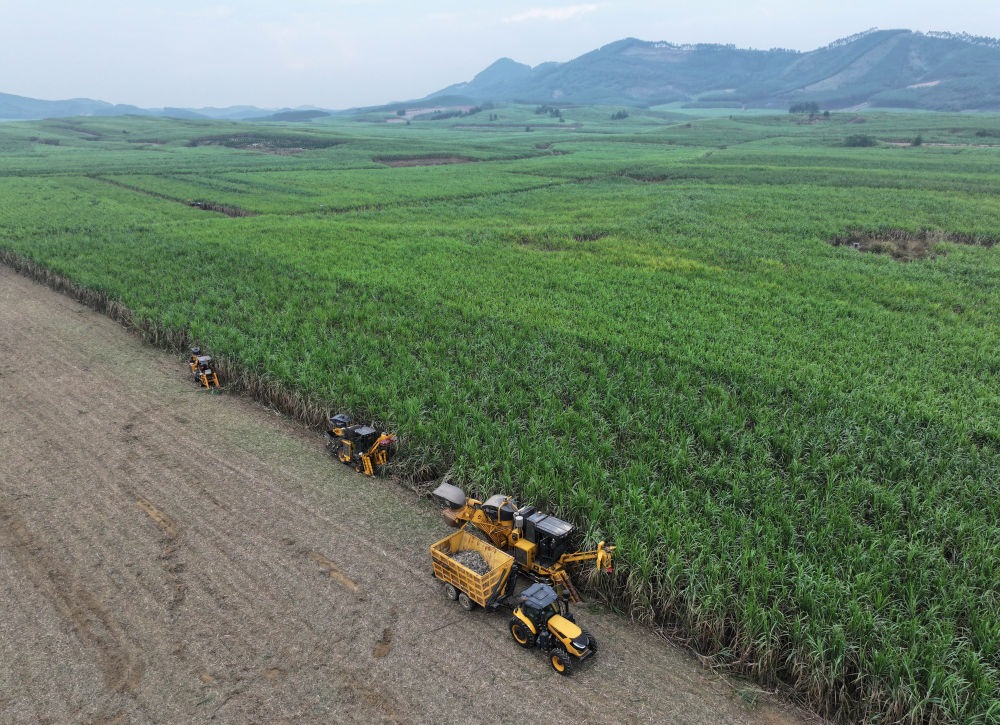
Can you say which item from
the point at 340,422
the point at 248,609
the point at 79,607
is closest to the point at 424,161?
the point at 340,422

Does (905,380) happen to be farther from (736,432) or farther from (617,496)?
(617,496)

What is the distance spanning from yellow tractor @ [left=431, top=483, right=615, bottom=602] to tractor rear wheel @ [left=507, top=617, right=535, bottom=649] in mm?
882

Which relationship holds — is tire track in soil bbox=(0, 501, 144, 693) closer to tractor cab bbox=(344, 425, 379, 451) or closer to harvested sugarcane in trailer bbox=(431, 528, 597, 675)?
harvested sugarcane in trailer bbox=(431, 528, 597, 675)

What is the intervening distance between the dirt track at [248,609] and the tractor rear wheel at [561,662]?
0.41 ft

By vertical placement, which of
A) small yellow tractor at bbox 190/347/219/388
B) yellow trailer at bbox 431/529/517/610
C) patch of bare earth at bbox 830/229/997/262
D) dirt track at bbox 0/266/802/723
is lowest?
dirt track at bbox 0/266/802/723

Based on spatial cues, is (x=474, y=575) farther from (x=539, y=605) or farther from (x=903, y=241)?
(x=903, y=241)

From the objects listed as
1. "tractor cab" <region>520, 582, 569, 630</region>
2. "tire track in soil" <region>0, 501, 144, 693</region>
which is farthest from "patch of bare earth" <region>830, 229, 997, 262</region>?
"tire track in soil" <region>0, 501, 144, 693</region>

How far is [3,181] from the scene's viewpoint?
50.4m

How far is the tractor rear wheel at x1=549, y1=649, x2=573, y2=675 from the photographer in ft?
22.6

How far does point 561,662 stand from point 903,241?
97.5 feet

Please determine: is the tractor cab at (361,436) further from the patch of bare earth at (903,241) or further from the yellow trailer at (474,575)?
the patch of bare earth at (903,241)

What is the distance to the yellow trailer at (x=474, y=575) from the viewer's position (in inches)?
299

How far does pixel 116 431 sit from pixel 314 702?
8.83m

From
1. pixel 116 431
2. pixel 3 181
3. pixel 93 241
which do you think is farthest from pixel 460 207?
pixel 3 181
